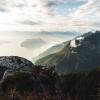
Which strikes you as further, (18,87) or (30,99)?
(18,87)

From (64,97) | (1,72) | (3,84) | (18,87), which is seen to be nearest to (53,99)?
(64,97)

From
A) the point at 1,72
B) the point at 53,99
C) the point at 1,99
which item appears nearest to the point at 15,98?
the point at 1,99

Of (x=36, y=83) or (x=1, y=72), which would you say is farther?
(x=1, y=72)

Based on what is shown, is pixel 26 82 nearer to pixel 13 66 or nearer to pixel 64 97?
pixel 13 66

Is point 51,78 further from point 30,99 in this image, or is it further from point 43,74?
point 30,99

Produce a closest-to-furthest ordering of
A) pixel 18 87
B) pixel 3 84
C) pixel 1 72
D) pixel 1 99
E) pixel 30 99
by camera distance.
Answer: pixel 30 99
pixel 1 99
pixel 18 87
pixel 3 84
pixel 1 72

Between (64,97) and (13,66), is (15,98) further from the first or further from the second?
(13,66)

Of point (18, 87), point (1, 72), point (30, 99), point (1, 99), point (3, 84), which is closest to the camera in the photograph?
point (30, 99)
